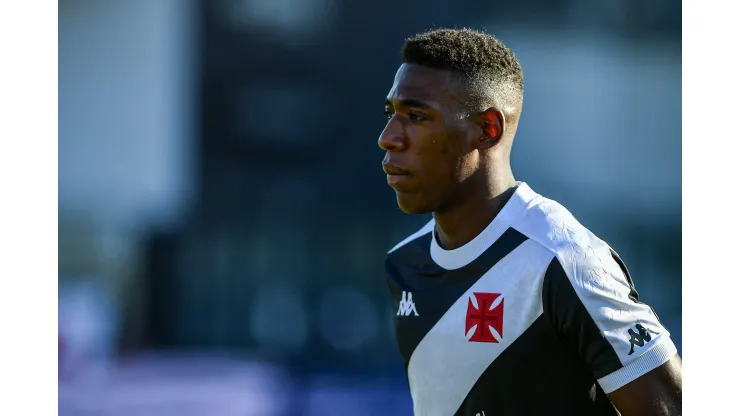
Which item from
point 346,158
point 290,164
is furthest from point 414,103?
point 290,164

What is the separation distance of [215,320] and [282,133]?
2375mm

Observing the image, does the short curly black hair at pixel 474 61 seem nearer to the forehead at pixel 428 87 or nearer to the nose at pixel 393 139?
the forehead at pixel 428 87

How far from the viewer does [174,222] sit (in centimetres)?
1080

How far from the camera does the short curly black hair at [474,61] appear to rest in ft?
9.13

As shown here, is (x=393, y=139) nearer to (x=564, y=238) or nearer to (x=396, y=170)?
(x=396, y=170)

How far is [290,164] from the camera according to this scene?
36.8ft

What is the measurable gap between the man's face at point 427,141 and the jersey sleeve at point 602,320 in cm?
46

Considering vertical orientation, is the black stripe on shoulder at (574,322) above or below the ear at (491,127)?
below

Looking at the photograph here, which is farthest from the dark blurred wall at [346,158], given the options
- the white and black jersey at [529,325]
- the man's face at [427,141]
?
the man's face at [427,141]

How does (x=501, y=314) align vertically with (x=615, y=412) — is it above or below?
above

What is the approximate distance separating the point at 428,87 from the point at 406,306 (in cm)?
72

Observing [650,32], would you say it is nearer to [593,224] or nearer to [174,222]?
[593,224]

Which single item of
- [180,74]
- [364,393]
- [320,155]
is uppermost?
Answer: [180,74]
